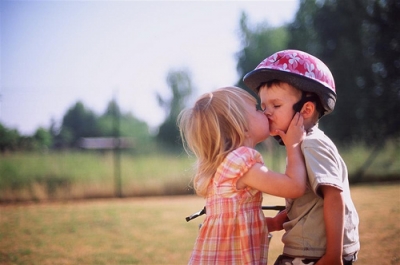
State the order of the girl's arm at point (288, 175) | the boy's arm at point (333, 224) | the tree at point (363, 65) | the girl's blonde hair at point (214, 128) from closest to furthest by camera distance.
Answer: the boy's arm at point (333, 224), the girl's arm at point (288, 175), the girl's blonde hair at point (214, 128), the tree at point (363, 65)

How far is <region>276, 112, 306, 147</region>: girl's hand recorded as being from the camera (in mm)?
2353

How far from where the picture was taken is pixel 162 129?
1596cm

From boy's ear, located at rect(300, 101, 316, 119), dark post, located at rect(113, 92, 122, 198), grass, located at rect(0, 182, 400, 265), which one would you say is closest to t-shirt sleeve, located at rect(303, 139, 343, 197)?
boy's ear, located at rect(300, 101, 316, 119)

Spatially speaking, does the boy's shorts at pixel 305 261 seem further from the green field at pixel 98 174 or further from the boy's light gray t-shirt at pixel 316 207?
the green field at pixel 98 174

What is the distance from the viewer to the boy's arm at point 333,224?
2146mm

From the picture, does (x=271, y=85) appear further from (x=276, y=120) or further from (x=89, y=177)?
(x=89, y=177)

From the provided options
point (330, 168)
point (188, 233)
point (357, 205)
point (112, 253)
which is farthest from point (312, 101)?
point (357, 205)

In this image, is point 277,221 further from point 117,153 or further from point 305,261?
point 117,153

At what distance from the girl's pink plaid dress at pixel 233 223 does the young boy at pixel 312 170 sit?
0.52 ft

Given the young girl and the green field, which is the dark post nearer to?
the green field

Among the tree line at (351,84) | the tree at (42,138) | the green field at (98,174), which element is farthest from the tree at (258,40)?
the tree at (42,138)

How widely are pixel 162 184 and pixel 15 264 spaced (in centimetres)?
785

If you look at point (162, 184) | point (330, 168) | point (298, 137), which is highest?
point (298, 137)

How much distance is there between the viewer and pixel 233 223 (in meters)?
2.39
